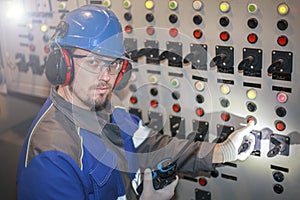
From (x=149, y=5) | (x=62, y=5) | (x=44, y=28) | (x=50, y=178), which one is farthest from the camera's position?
(x=44, y=28)

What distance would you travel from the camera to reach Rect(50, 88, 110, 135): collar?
166cm

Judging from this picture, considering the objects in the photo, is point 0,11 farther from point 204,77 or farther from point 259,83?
point 259,83

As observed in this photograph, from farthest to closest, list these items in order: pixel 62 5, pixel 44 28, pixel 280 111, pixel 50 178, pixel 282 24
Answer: pixel 44 28 → pixel 62 5 → pixel 280 111 → pixel 282 24 → pixel 50 178

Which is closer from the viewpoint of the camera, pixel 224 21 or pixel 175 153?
pixel 224 21

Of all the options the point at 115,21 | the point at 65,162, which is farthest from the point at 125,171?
the point at 115,21

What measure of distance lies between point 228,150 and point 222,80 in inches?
11.7

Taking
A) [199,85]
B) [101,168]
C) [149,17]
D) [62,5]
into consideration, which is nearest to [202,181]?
[199,85]

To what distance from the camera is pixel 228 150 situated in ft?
5.98

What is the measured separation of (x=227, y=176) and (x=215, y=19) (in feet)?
2.32

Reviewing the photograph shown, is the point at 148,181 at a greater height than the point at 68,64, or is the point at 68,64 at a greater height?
the point at 68,64

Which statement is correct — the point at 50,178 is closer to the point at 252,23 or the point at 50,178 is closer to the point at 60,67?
the point at 60,67

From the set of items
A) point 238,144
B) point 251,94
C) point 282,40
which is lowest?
point 238,144

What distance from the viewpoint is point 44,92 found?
2.56 meters

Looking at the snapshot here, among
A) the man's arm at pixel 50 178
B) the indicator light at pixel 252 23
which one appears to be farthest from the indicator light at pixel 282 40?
the man's arm at pixel 50 178
